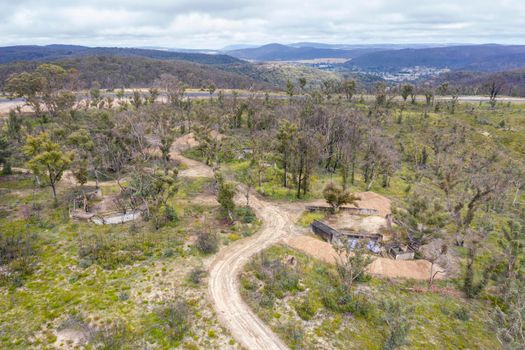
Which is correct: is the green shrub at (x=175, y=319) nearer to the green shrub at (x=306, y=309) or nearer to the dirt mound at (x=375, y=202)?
the green shrub at (x=306, y=309)

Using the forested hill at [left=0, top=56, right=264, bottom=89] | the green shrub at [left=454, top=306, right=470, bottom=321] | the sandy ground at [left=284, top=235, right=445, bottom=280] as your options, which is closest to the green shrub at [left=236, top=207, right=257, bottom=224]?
the sandy ground at [left=284, top=235, right=445, bottom=280]

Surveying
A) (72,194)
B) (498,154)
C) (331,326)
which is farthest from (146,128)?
(498,154)

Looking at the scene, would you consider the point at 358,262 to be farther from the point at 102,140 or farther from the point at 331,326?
the point at 102,140

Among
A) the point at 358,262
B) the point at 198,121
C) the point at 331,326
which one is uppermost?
the point at 198,121

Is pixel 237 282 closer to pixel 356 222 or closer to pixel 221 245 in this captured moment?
pixel 221 245

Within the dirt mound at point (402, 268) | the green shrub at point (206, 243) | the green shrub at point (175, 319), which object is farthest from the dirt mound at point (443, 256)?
the green shrub at point (175, 319)
